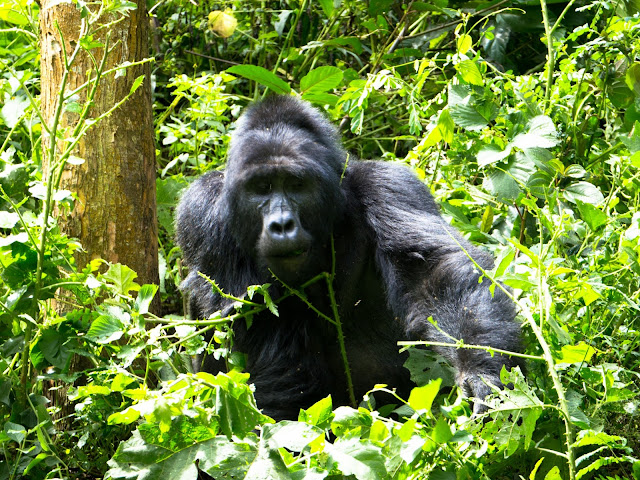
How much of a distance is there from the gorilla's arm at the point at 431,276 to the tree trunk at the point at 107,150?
105cm

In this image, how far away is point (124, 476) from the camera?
2146 mm

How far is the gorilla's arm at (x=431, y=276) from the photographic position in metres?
3.01

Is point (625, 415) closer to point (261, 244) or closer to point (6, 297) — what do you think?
point (261, 244)

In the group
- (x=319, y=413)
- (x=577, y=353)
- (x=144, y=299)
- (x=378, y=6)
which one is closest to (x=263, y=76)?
(x=378, y=6)

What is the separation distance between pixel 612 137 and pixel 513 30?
5.93 feet

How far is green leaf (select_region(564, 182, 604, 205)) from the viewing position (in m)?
3.54

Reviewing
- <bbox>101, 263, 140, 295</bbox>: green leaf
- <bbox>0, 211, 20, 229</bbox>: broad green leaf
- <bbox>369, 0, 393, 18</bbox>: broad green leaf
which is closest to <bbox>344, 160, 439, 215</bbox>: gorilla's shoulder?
<bbox>101, 263, 140, 295</bbox>: green leaf

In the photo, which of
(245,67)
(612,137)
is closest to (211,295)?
(245,67)

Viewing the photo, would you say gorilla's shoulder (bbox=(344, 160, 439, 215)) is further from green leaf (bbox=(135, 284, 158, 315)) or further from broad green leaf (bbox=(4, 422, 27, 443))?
broad green leaf (bbox=(4, 422, 27, 443))

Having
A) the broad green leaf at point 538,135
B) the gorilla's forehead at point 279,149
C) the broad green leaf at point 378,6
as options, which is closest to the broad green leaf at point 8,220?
the gorilla's forehead at point 279,149

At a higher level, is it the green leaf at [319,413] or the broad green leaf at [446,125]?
the broad green leaf at [446,125]

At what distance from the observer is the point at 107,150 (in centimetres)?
381

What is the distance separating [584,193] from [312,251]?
124 cm

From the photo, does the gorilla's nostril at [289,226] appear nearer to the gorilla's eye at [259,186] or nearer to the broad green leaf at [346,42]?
the gorilla's eye at [259,186]
